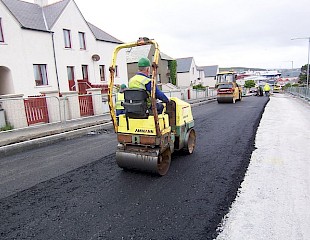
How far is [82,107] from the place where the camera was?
11570mm

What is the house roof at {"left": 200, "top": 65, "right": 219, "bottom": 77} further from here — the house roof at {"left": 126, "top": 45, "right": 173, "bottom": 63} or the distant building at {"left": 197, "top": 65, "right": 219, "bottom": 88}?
the house roof at {"left": 126, "top": 45, "right": 173, "bottom": 63}

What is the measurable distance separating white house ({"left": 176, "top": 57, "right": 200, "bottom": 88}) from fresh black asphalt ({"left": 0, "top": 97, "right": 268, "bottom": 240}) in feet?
159

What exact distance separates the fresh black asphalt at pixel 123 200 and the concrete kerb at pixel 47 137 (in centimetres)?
115

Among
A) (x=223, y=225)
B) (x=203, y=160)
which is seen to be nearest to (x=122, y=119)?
Answer: (x=203, y=160)

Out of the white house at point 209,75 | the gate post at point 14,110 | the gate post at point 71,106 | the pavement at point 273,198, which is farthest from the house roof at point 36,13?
the white house at point 209,75

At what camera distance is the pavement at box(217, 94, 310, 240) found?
2834mm

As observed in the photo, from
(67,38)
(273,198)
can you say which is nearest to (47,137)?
(273,198)

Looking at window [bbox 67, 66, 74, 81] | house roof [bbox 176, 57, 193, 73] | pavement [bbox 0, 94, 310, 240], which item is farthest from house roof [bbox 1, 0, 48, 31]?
house roof [bbox 176, 57, 193, 73]

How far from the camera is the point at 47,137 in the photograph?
8125mm

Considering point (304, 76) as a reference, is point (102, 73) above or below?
above

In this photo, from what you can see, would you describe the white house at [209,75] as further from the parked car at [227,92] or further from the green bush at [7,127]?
the green bush at [7,127]

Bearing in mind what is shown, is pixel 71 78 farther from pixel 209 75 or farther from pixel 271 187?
pixel 209 75

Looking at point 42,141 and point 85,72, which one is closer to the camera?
point 42,141

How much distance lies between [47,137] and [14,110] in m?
1.82
